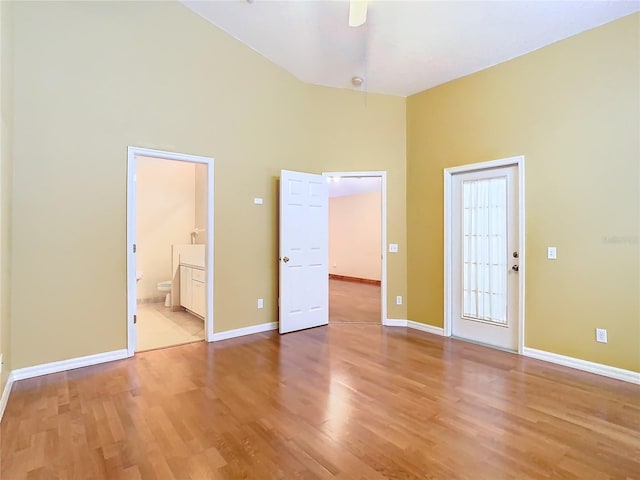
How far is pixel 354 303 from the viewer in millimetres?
6496

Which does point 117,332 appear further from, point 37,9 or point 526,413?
point 526,413

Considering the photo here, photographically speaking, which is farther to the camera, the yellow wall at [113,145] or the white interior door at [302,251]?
the white interior door at [302,251]

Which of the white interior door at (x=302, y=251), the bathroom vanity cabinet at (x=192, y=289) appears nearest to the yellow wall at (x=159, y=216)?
the bathroom vanity cabinet at (x=192, y=289)

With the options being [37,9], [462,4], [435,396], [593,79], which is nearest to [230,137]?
[37,9]

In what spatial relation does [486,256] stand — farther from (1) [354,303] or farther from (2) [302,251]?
(1) [354,303]

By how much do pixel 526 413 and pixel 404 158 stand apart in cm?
346

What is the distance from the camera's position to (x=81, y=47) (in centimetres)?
318

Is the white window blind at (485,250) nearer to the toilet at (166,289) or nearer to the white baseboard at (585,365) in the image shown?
the white baseboard at (585,365)

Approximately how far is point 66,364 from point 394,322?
12.5 feet

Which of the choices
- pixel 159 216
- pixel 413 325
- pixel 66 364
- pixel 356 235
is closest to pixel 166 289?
pixel 159 216

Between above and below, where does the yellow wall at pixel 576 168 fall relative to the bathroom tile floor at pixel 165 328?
above

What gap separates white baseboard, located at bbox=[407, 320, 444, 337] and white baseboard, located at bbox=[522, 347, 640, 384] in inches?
39.1

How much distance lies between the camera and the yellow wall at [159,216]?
6254 millimetres

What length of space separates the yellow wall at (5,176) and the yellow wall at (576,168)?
14.8 feet
